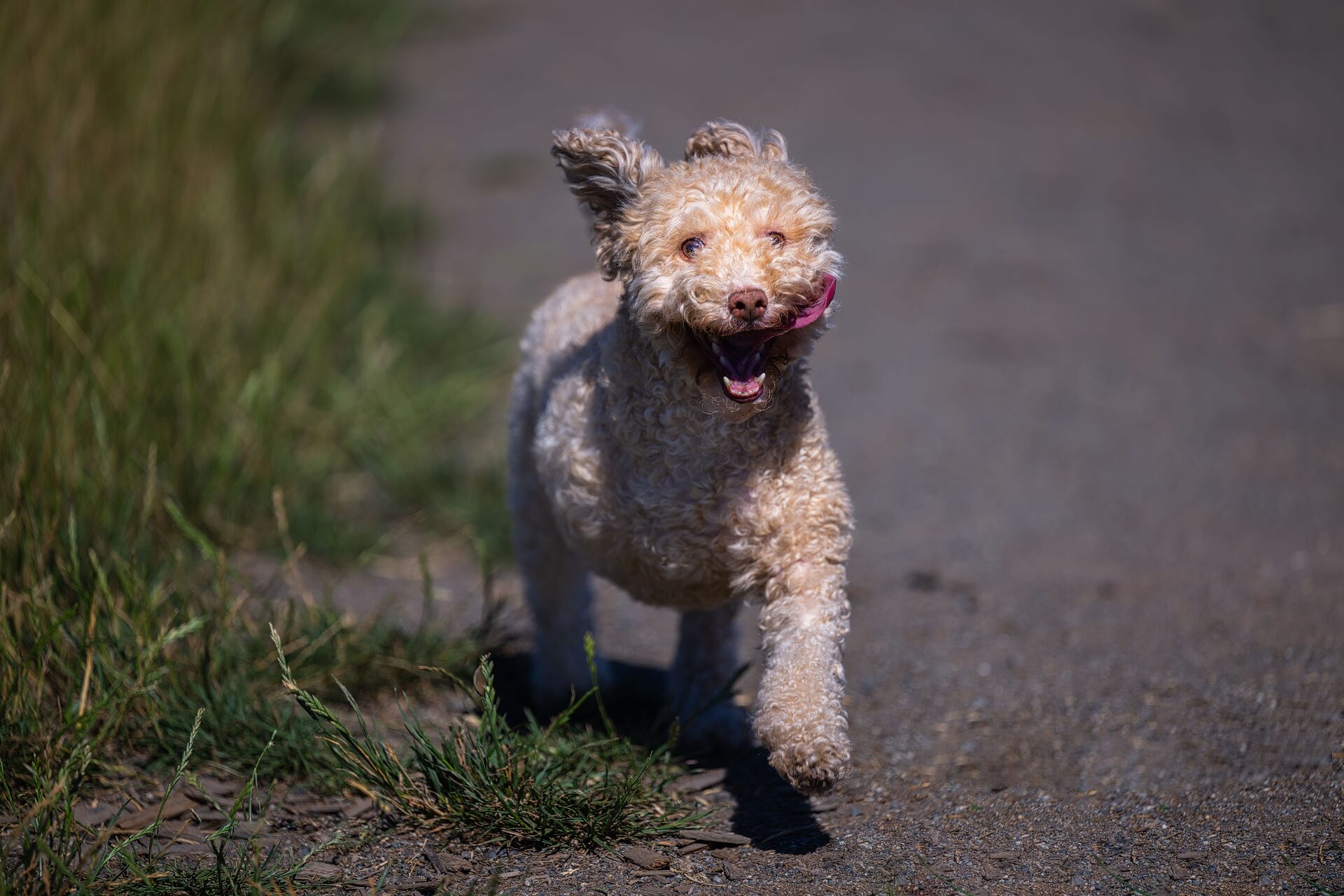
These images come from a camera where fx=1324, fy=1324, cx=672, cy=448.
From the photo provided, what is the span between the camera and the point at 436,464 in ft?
18.5

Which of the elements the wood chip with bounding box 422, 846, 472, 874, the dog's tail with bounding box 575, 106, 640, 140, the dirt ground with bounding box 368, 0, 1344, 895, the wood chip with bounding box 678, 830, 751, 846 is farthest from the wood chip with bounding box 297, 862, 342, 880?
the dog's tail with bounding box 575, 106, 640, 140

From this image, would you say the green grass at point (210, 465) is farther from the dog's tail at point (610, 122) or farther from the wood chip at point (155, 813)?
the dog's tail at point (610, 122)

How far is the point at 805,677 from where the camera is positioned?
121 inches

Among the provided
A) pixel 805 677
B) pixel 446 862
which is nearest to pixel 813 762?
pixel 805 677

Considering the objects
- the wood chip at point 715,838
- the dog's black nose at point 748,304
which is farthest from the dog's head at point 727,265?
the wood chip at point 715,838

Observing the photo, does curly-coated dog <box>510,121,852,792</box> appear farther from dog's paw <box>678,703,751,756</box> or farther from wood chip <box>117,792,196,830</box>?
wood chip <box>117,792,196,830</box>

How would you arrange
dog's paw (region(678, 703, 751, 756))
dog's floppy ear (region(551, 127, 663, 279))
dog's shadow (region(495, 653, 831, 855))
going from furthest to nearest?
1. dog's paw (region(678, 703, 751, 756))
2. dog's shadow (region(495, 653, 831, 855))
3. dog's floppy ear (region(551, 127, 663, 279))

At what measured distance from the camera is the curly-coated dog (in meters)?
2.98

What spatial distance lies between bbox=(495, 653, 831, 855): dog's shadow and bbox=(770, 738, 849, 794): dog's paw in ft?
1.39

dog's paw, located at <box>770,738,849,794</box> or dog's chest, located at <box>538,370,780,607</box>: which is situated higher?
dog's chest, located at <box>538,370,780,607</box>

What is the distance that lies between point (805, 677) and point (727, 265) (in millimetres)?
961

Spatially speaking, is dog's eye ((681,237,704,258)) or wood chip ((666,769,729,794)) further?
wood chip ((666,769,729,794))

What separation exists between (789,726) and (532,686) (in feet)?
4.83

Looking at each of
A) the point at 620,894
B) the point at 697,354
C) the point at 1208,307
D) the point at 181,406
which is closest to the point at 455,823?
the point at 620,894
